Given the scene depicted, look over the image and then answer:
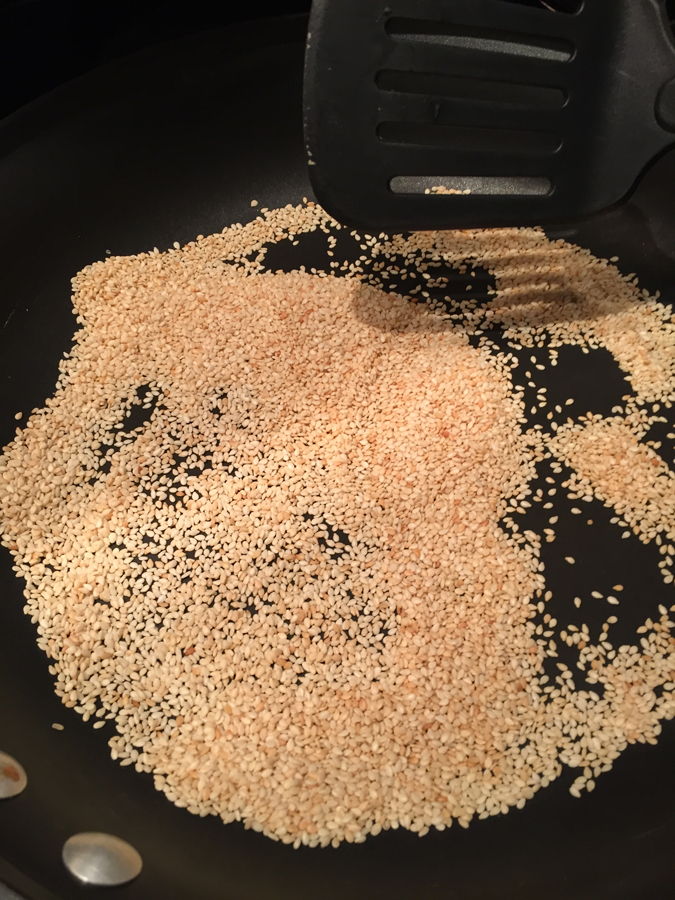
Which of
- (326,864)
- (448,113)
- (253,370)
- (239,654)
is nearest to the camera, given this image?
(326,864)

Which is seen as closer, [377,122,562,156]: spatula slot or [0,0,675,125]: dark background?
[377,122,562,156]: spatula slot

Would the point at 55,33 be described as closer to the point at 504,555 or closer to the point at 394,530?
the point at 394,530

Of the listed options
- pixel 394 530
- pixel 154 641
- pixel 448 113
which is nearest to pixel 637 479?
A: pixel 394 530

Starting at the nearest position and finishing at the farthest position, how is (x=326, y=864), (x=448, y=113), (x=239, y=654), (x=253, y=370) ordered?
1. (x=326, y=864)
2. (x=239, y=654)
3. (x=448, y=113)
4. (x=253, y=370)

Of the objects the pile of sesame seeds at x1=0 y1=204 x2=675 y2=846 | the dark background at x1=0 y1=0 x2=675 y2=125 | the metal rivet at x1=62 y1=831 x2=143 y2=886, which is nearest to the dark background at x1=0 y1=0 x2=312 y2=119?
the dark background at x1=0 y1=0 x2=675 y2=125

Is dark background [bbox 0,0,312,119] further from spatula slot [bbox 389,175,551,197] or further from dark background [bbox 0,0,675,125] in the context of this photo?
spatula slot [bbox 389,175,551,197]
